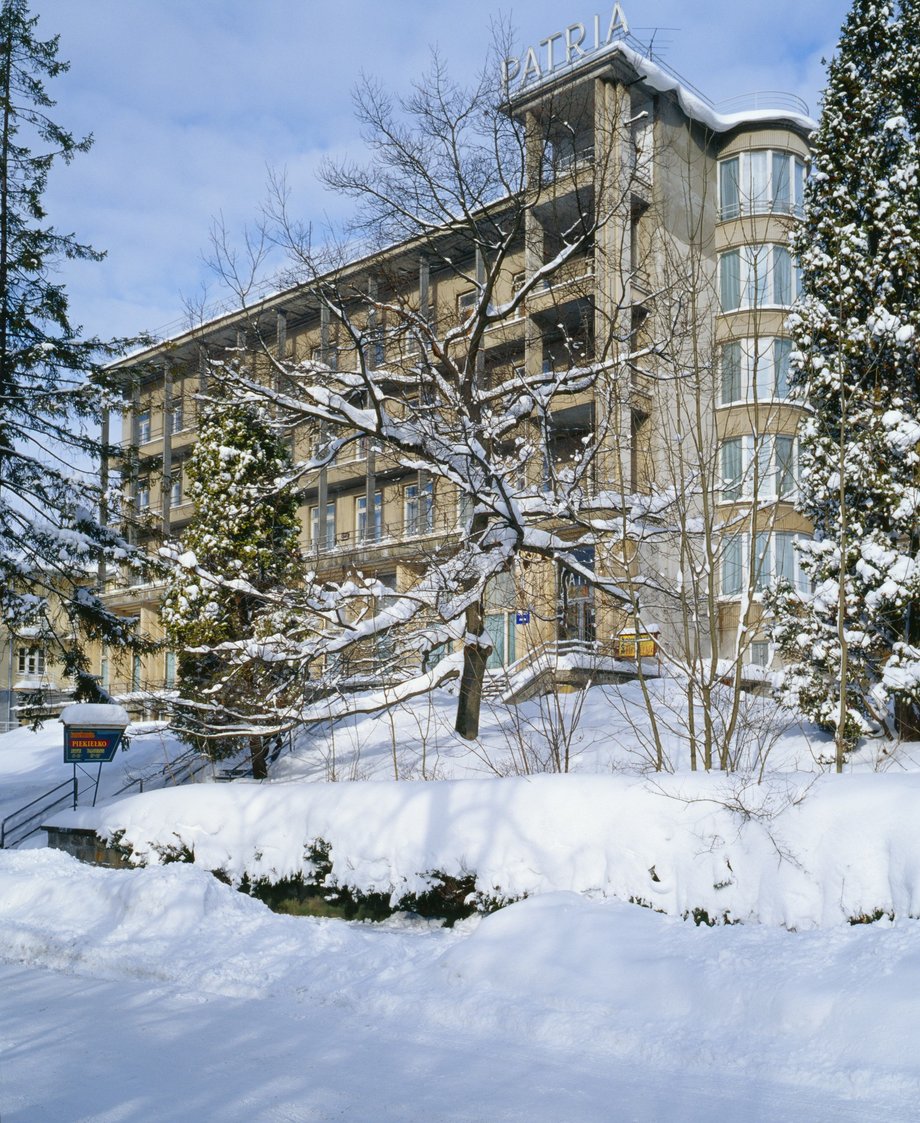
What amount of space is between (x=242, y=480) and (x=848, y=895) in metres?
15.7

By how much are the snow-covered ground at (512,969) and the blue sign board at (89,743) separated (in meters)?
6.33

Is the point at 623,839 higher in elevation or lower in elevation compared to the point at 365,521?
lower

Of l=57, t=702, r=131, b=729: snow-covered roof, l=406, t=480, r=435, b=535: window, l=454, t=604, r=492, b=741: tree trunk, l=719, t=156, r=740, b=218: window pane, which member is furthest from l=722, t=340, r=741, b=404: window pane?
l=719, t=156, r=740, b=218: window pane

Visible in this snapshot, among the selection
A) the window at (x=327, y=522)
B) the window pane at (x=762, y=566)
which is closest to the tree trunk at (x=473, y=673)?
the window pane at (x=762, y=566)

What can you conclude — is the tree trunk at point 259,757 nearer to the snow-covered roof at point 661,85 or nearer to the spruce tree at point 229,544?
the spruce tree at point 229,544

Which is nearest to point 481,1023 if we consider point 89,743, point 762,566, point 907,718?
point 762,566

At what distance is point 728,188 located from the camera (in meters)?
32.3

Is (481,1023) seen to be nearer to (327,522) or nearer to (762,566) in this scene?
(762,566)

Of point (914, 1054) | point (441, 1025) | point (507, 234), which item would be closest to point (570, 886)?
point (441, 1025)

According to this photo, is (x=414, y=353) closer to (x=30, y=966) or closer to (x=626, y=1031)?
(x=30, y=966)

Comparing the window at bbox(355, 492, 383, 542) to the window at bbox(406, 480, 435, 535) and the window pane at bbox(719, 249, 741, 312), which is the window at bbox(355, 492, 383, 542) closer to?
the window at bbox(406, 480, 435, 535)

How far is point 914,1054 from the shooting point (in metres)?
5.11

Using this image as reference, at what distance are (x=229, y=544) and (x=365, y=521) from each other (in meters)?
20.1

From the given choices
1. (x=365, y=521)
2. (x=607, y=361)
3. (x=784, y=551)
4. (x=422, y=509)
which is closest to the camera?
(x=607, y=361)
